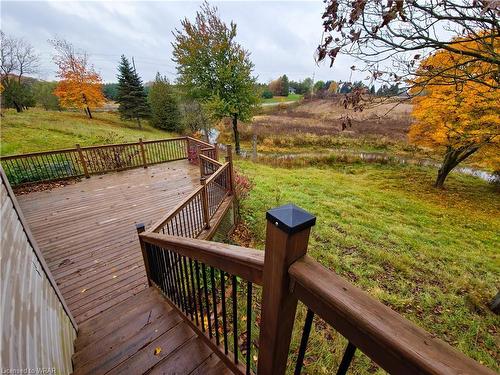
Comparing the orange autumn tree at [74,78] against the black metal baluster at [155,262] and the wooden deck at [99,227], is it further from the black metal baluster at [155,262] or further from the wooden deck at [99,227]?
the black metal baluster at [155,262]

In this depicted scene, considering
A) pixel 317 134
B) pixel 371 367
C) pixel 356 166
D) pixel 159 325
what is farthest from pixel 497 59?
pixel 317 134

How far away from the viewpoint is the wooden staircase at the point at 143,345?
2.14m

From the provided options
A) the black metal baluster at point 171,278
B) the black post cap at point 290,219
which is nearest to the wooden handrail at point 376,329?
the black post cap at point 290,219

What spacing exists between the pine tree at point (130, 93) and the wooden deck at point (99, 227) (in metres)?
24.1

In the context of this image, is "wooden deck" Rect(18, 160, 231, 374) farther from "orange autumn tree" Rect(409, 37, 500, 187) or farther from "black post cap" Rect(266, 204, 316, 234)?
"orange autumn tree" Rect(409, 37, 500, 187)

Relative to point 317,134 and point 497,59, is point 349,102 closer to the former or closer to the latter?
point 497,59

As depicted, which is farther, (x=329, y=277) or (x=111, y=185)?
(x=111, y=185)

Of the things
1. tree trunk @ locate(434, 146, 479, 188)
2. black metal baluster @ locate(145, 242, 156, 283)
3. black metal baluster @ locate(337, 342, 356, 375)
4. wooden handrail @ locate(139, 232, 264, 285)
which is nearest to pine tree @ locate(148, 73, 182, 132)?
tree trunk @ locate(434, 146, 479, 188)

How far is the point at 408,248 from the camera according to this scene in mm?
6125

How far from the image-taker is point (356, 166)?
16938 millimetres

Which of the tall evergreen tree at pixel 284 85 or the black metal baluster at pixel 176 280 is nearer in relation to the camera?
the black metal baluster at pixel 176 280

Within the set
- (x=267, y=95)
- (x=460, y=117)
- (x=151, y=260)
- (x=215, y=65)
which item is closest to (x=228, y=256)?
(x=151, y=260)

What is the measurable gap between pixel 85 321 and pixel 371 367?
3.93 m

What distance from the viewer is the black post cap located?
2.65ft
